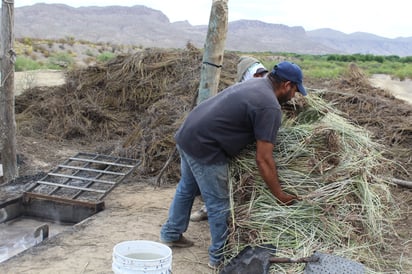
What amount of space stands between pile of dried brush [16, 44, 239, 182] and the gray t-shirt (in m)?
4.36

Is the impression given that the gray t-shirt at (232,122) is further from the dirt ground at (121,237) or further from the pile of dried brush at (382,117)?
the pile of dried brush at (382,117)

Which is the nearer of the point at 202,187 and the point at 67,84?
the point at 202,187

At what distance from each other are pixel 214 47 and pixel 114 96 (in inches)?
242

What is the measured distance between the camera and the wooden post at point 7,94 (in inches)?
251

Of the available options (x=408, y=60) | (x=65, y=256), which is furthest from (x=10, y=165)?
(x=408, y=60)

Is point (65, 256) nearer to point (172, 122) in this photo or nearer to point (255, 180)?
point (255, 180)

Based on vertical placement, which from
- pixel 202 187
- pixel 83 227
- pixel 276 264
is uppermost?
pixel 202 187

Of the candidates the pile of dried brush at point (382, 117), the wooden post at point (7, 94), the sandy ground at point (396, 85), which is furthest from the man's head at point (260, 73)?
the sandy ground at point (396, 85)

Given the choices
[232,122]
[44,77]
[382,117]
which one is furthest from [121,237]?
[44,77]

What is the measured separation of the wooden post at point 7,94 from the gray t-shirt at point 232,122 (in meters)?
3.48

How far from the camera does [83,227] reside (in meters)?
5.18

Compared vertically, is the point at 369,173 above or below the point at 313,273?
above

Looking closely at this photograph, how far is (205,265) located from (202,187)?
75 cm

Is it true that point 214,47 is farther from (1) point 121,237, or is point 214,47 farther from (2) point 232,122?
(1) point 121,237
